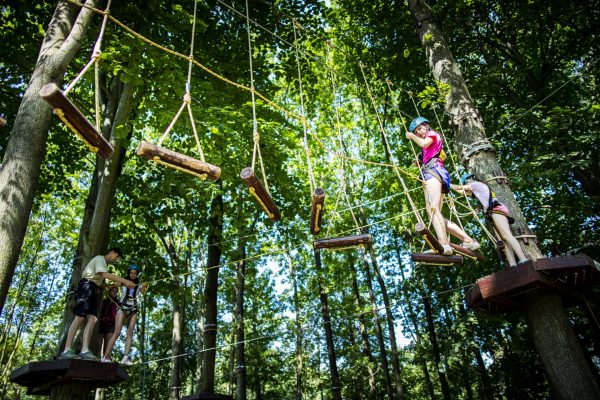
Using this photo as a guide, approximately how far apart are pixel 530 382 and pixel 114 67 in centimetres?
1566

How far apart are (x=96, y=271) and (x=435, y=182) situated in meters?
4.41

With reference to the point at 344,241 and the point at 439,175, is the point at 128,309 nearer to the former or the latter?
the point at 344,241

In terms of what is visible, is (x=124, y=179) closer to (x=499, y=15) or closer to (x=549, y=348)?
(x=549, y=348)

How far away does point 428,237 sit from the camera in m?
3.87

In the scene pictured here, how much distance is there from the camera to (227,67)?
826 cm

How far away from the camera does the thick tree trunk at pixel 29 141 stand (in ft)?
11.0

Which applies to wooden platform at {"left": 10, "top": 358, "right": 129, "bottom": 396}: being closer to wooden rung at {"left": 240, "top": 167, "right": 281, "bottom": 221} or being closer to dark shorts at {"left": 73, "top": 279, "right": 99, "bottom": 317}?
dark shorts at {"left": 73, "top": 279, "right": 99, "bottom": 317}

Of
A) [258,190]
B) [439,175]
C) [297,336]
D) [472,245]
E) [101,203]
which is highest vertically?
[297,336]

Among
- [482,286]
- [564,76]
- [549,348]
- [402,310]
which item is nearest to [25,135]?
[482,286]

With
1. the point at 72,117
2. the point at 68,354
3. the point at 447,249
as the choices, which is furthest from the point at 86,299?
the point at 447,249

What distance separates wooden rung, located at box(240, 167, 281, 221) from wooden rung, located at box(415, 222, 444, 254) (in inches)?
52.9

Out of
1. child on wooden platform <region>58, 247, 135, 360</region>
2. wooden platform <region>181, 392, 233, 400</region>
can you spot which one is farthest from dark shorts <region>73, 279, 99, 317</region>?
wooden platform <region>181, 392, 233, 400</region>

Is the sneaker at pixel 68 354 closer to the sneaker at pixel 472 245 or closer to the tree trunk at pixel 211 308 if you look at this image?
the tree trunk at pixel 211 308

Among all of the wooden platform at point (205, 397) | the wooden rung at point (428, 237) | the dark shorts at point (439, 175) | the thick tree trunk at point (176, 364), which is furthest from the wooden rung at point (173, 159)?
the thick tree trunk at point (176, 364)
